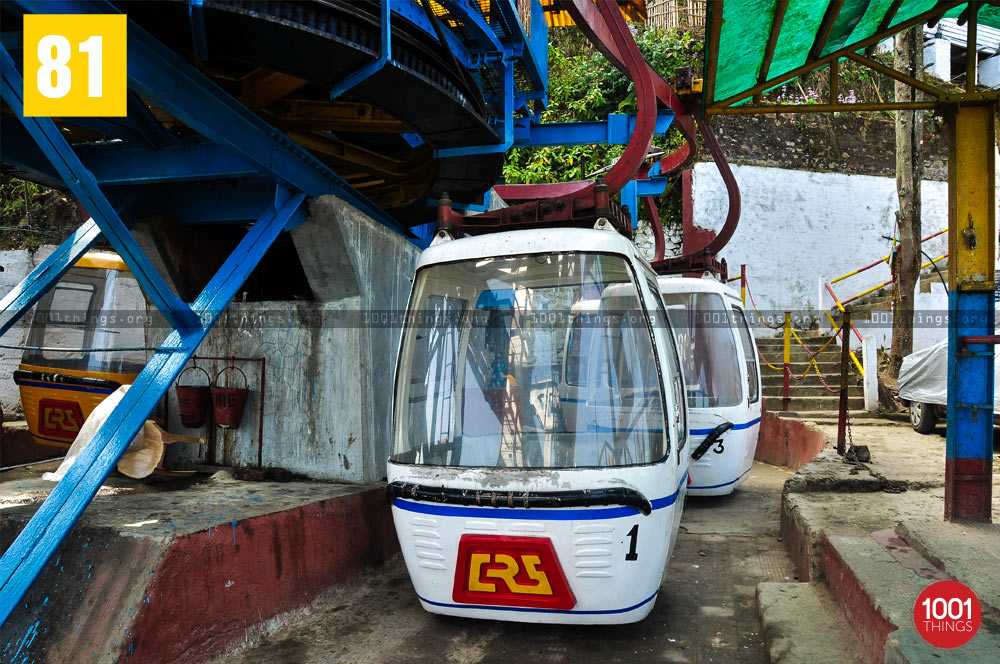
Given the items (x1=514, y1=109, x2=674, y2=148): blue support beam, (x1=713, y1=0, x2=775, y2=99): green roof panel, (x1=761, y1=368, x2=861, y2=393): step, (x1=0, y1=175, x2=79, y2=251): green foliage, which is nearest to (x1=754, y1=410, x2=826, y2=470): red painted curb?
(x1=761, y1=368, x2=861, y2=393): step

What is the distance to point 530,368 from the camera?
3.71 m

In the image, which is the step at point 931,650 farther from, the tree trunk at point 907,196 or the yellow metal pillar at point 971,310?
the tree trunk at point 907,196

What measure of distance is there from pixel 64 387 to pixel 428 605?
4.79 metres

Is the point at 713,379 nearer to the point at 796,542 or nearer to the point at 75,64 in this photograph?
the point at 796,542

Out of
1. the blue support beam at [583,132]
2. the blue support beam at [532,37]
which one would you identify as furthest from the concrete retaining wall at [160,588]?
the blue support beam at [583,132]

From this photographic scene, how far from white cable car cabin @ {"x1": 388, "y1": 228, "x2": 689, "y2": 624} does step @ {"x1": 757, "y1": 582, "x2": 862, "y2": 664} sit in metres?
0.56

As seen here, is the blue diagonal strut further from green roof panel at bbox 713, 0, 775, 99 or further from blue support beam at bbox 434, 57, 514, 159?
green roof panel at bbox 713, 0, 775, 99

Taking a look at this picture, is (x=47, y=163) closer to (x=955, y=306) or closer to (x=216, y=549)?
(x=216, y=549)

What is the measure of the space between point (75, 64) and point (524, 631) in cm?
339

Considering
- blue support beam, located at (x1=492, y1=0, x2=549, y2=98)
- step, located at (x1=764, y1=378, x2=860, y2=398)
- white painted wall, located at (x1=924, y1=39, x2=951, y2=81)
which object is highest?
white painted wall, located at (x1=924, y1=39, x2=951, y2=81)

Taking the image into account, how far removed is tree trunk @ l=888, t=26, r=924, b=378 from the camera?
32.3 feet

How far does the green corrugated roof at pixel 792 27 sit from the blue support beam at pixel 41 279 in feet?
13.0

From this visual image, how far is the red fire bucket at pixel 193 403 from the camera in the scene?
4.97 m

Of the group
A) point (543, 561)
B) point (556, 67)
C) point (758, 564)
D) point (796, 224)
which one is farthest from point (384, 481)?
point (556, 67)
